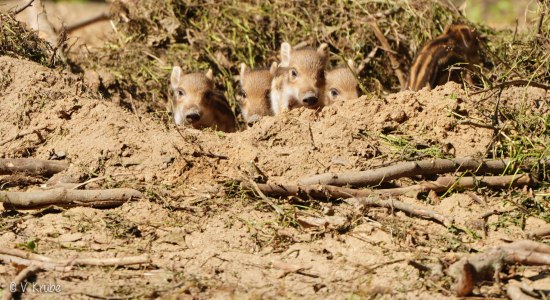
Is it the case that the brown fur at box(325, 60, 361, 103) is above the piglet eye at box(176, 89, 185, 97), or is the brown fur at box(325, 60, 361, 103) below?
above

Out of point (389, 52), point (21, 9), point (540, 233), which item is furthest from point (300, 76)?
point (540, 233)

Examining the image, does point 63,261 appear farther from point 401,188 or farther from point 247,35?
point 247,35

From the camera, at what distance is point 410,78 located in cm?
698

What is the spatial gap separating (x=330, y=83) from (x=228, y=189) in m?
2.80

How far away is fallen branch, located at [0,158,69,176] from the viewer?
5102mm

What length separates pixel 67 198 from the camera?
477cm

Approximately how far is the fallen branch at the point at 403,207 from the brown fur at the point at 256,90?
298cm

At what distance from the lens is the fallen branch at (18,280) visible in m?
3.76

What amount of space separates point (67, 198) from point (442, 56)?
3627mm

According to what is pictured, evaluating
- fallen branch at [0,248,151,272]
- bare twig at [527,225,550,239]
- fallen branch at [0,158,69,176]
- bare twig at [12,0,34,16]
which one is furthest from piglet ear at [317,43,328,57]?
fallen branch at [0,248,151,272]

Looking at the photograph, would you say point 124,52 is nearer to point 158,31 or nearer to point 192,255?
point 158,31

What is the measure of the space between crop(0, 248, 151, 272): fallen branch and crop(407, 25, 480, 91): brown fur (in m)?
3.30

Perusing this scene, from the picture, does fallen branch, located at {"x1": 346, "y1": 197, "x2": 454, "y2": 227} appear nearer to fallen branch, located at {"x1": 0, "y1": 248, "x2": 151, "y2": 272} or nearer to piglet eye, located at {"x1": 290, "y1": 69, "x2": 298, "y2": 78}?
fallen branch, located at {"x1": 0, "y1": 248, "x2": 151, "y2": 272}

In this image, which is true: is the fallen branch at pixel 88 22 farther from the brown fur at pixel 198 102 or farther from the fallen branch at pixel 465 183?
the fallen branch at pixel 465 183
